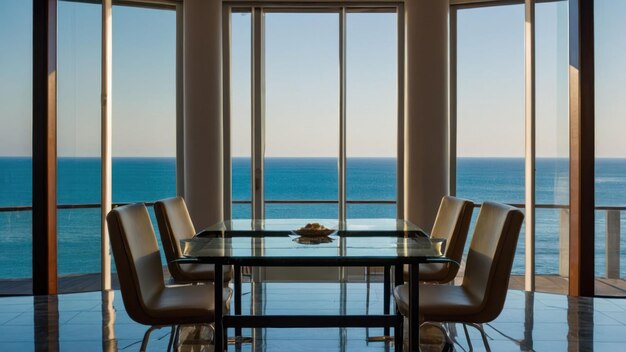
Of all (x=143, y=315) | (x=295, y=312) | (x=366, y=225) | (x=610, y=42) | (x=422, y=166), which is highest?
(x=610, y=42)

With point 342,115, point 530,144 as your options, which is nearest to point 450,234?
point 530,144

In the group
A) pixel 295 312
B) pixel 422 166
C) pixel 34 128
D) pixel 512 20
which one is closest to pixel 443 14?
pixel 512 20

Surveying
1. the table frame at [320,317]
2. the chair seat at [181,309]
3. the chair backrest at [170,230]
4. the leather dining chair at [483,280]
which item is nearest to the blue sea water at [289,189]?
the chair backrest at [170,230]

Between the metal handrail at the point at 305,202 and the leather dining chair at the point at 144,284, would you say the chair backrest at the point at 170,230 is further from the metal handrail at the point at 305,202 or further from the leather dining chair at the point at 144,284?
the metal handrail at the point at 305,202

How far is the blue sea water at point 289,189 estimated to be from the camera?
17.8ft

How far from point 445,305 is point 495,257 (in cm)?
38

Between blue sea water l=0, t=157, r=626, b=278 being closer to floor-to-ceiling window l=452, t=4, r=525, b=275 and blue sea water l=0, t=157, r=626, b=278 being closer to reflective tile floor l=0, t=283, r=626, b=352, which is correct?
floor-to-ceiling window l=452, t=4, r=525, b=275

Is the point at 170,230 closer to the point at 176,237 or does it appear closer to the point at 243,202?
the point at 176,237

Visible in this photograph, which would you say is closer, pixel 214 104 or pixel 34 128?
pixel 34 128

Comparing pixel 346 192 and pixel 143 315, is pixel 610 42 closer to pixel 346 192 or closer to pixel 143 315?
pixel 346 192

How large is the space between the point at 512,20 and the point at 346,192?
2.55 metres

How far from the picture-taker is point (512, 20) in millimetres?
6129

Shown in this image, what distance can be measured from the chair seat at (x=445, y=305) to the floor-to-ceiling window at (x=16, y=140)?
3869 mm

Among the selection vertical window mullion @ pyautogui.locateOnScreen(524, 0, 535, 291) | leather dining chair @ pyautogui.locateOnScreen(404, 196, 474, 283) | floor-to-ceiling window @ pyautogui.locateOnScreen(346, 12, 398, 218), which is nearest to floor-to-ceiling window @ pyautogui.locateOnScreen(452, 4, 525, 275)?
vertical window mullion @ pyautogui.locateOnScreen(524, 0, 535, 291)
